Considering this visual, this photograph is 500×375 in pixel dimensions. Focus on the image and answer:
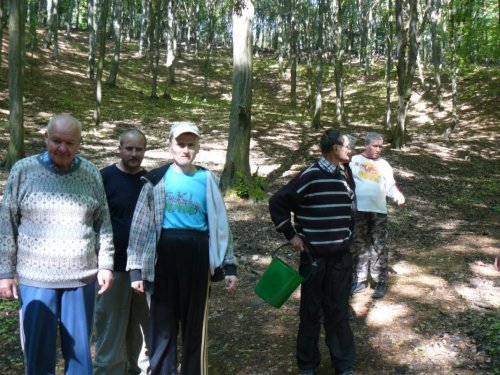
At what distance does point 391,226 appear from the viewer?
358 inches

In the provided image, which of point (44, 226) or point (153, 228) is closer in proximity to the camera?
point (44, 226)

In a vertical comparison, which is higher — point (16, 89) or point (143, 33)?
point (143, 33)

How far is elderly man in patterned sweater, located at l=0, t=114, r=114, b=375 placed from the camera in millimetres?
2707

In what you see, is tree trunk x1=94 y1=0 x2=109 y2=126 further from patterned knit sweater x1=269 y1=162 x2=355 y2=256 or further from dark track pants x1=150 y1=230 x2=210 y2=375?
dark track pants x1=150 y1=230 x2=210 y2=375

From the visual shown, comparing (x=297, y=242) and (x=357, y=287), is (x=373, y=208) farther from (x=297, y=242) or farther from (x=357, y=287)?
(x=297, y=242)

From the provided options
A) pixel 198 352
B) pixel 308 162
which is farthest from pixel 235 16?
pixel 198 352

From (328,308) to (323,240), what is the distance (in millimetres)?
558

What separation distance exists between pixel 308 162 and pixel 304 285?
32.4 ft

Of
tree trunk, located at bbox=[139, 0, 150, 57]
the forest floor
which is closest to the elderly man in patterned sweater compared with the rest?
the forest floor

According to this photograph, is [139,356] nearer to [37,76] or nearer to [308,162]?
[308,162]

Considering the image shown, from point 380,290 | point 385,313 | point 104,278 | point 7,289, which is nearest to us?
point 7,289

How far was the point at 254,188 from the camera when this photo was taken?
31.0 ft

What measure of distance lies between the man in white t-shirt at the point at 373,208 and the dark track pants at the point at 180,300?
281 centimetres

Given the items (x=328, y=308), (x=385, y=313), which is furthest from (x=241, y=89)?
(x=328, y=308)
